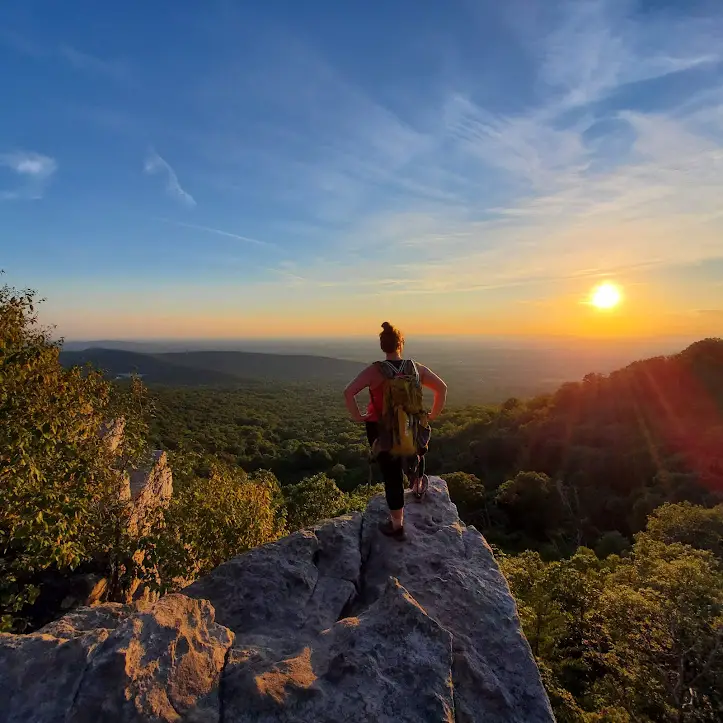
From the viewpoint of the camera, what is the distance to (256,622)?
17.8 feet

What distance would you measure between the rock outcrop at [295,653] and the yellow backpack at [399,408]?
164cm

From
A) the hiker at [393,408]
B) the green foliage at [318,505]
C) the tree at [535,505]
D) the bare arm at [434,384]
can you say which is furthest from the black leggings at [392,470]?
the tree at [535,505]

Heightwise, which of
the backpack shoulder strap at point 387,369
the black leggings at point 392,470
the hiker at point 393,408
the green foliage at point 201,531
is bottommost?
the green foliage at point 201,531

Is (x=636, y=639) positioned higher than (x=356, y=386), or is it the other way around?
(x=356, y=386)

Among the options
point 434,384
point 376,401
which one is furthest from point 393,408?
point 434,384

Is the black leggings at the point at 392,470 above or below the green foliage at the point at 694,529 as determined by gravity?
above

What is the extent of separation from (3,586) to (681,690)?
15.0m

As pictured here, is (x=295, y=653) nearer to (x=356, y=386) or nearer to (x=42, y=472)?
(x=356, y=386)

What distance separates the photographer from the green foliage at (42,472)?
6156mm

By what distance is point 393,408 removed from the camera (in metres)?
6.27

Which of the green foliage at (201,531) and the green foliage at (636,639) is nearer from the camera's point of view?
the green foliage at (201,531)

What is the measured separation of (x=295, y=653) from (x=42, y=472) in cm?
437

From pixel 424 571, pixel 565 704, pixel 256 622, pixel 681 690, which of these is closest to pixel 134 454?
pixel 256 622

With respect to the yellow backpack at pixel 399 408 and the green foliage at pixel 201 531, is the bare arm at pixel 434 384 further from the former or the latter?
the green foliage at pixel 201 531
